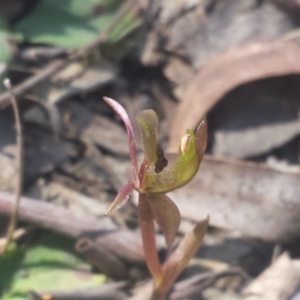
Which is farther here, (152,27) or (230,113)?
(152,27)

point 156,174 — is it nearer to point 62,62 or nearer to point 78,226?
point 78,226

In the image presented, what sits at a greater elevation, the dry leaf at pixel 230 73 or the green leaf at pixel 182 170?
→ the dry leaf at pixel 230 73

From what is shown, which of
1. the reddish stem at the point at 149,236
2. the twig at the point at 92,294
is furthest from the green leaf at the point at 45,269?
the reddish stem at the point at 149,236

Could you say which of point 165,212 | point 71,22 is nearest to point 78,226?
point 165,212

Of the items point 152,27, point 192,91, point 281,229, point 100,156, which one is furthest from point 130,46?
point 281,229

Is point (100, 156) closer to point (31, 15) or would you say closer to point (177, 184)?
point (31, 15)

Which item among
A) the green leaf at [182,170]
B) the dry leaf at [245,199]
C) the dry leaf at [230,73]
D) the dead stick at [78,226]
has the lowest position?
the green leaf at [182,170]

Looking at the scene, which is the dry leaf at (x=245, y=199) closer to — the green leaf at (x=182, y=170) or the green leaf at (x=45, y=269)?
the green leaf at (x=45, y=269)
